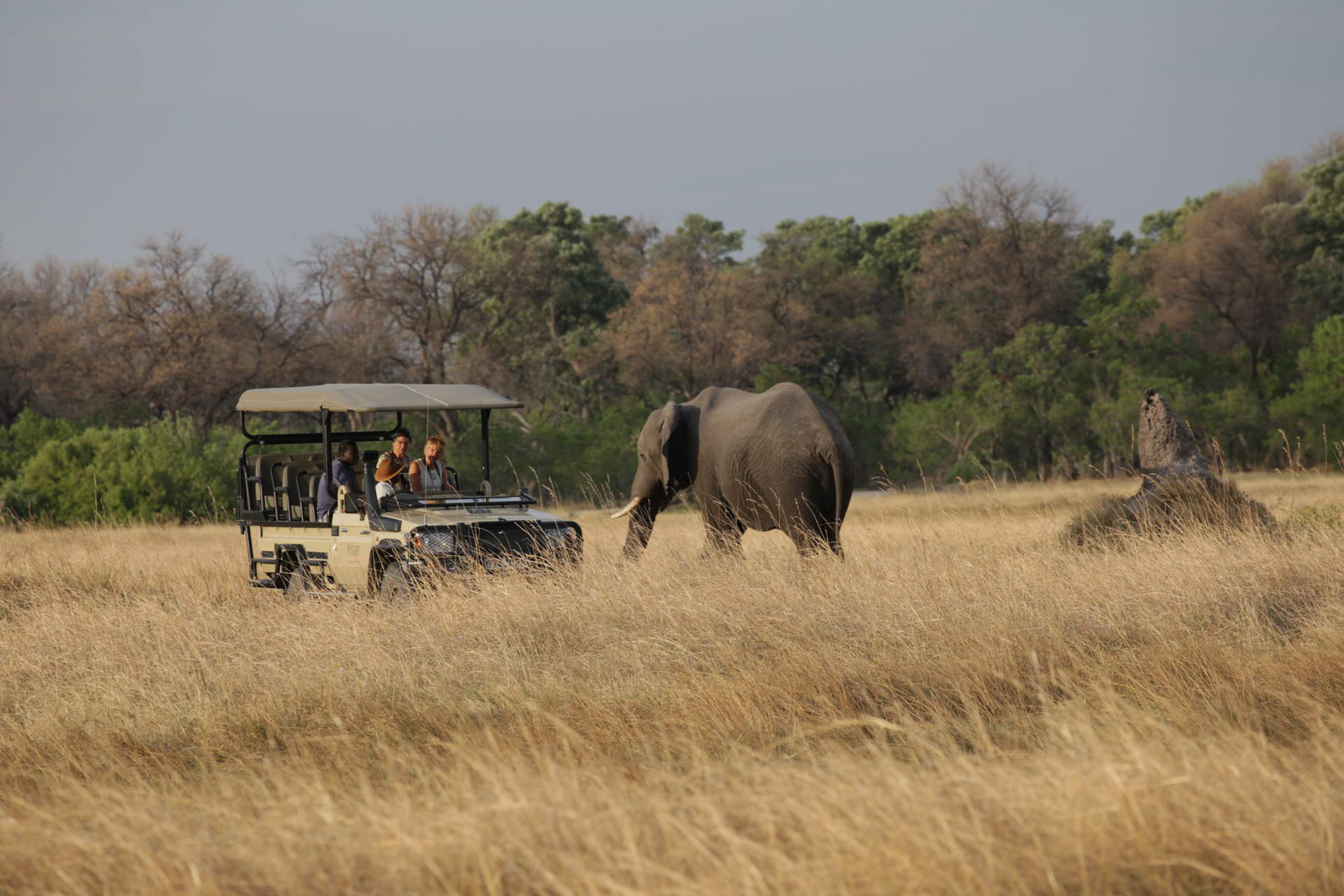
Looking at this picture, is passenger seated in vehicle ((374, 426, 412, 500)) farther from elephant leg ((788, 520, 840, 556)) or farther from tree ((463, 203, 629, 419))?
tree ((463, 203, 629, 419))

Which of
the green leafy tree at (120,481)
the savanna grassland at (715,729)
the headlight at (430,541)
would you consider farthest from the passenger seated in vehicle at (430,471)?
the green leafy tree at (120,481)

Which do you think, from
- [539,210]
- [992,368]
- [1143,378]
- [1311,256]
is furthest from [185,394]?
[1311,256]

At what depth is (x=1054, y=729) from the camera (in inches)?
200

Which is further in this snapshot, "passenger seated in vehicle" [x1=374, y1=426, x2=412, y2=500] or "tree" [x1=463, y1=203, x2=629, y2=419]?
"tree" [x1=463, y1=203, x2=629, y2=419]

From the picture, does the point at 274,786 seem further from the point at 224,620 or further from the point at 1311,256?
the point at 1311,256

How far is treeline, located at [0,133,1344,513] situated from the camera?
111ft

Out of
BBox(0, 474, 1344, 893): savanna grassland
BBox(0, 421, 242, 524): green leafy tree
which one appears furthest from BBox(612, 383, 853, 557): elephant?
BBox(0, 421, 242, 524): green leafy tree

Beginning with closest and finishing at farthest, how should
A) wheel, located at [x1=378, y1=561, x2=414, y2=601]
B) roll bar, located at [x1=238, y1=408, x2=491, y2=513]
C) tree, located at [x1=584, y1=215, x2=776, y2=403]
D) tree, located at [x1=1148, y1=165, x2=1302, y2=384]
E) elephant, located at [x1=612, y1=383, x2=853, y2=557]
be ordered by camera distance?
wheel, located at [x1=378, y1=561, x2=414, y2=601]
roll bar, located at [x1=238, y1=408, x2=491, y2=513]
elephant, located at [x1=612, y1=383, x2=853, y2=557]
tree, located at [x1=584, y1=215, x2=776, y2=403]
tree, located at [x1=1148, y1=165, x2=1302, y2=384]

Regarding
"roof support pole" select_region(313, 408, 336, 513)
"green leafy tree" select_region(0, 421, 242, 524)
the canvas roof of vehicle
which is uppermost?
the canvas roof of vehicle

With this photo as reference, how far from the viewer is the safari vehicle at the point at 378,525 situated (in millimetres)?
9031

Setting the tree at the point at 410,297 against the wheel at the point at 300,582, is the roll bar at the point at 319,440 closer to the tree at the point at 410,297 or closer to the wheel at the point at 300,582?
the wheel at the point at 300,582

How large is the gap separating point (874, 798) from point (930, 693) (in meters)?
2.31

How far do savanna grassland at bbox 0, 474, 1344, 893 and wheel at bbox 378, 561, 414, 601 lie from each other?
0.97 ft

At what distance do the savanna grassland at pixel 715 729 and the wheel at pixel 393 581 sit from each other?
30 cm
